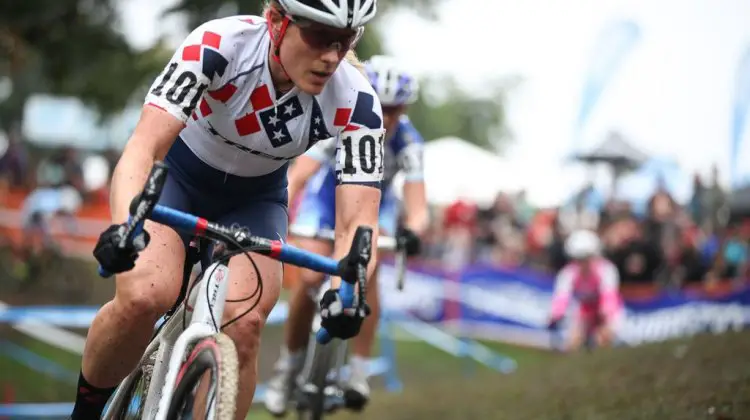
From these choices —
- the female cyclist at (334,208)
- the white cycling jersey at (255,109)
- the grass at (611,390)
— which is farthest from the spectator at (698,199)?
the white cycling jersey at (255,109)

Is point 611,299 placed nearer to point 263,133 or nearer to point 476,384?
point 476,384

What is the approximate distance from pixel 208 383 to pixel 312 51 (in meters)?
1.45

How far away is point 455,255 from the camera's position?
21969 millimetres

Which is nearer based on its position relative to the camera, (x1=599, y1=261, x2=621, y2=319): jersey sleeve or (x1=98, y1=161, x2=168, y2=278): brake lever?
(x1=98, y1=161, x2=168, y2=278): brake lever

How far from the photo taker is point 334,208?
8.53m

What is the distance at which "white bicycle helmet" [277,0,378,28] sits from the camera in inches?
175

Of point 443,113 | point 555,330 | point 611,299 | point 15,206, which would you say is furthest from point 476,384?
point 443,113

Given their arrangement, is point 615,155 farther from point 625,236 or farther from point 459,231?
point 625,236

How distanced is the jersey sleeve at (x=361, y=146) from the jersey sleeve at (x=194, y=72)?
59 centimetres

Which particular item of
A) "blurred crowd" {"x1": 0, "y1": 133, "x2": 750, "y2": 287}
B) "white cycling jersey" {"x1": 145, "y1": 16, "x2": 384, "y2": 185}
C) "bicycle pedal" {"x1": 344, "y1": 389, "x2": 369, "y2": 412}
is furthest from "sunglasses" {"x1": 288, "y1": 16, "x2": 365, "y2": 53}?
"blurred crowd" {"x1": 0, "y1": 133, "x2": 750, "y2": 287}

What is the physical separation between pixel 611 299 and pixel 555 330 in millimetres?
3420

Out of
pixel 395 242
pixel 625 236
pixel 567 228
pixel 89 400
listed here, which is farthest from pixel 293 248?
pixel 567 228

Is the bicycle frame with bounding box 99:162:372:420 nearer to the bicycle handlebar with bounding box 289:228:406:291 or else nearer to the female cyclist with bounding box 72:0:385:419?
the female cyclist with bounding box 72:0:385:419

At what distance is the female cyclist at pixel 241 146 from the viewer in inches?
179
